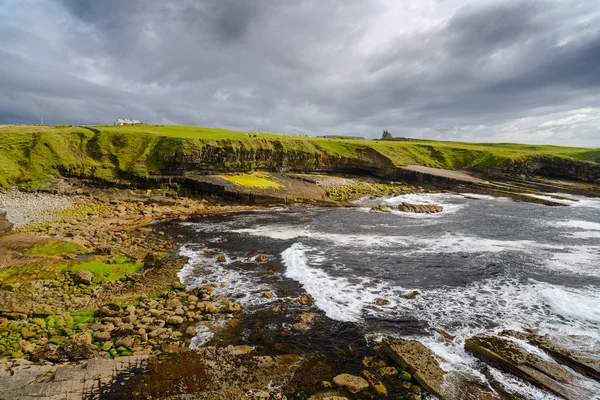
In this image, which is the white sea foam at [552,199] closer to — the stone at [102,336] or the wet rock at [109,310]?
the wet rock at [109,310]

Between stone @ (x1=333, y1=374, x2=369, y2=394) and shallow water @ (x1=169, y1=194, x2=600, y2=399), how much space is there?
3222 mm

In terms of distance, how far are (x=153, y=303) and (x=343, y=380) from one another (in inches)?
440

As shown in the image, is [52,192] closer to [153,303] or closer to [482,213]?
[153,303]

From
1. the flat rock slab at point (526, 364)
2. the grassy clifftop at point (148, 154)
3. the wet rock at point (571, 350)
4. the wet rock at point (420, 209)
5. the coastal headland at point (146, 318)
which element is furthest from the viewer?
the wet rock at point (420, 209)

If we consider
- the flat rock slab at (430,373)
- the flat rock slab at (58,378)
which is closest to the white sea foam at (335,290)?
the flat rock slab at (430,373)

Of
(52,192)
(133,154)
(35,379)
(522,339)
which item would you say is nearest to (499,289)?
(522,339)

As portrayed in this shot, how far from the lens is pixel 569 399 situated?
10.6 metres

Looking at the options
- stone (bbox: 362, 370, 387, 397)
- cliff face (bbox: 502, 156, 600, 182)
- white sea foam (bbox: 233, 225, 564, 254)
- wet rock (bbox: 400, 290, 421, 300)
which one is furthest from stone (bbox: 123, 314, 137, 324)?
cliff face (bbox: 502, 156, 600, 182)

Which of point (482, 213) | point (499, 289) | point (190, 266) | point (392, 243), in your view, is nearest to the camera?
point (499, 289)

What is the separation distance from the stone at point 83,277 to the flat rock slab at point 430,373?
17.5 m

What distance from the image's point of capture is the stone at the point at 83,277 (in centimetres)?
Answer: 1866

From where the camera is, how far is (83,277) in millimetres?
18844

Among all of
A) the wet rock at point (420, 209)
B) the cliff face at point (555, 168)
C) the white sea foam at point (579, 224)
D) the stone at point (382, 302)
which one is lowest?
the stone at point (382, 302)

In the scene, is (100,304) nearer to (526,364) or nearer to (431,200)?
(526,364)
